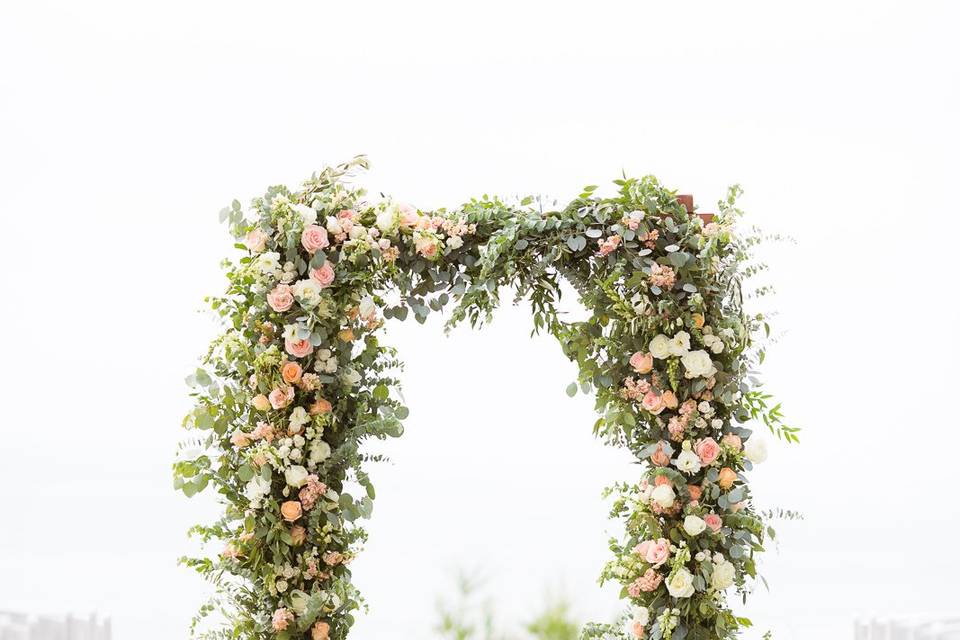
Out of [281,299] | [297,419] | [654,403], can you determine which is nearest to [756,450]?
[654,403]

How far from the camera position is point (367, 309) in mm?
2951

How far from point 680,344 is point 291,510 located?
1.16 metres

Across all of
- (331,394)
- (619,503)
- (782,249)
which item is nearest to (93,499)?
(331,394)

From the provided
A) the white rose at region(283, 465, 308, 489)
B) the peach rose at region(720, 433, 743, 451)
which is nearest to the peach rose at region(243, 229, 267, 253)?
the white rose at region(283, 465, 308, 489)

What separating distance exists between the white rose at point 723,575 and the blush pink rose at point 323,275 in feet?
4.34

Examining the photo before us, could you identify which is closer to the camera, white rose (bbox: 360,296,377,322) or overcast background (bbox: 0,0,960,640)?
white rose (bbox: 360,296,377,322)

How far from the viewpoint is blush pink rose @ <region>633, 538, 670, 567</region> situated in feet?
9.51

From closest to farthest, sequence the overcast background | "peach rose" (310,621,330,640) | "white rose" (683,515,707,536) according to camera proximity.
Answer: "white rose" (683,515,707,536), "peach rose" (310,621,330,640), the overcast background

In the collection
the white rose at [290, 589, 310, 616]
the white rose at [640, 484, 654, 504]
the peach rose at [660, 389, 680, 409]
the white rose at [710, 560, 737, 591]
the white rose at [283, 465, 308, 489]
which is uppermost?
the peach rose at [660, 389, 680, 409]

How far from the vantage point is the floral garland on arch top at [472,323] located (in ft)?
A: 9.55

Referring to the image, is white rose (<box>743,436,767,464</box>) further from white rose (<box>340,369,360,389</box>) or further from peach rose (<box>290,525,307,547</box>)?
peach rose (<box>290,525,307,547</box>)

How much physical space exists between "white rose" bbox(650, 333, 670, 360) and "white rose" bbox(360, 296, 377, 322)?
0.79m

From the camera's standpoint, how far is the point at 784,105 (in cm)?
411

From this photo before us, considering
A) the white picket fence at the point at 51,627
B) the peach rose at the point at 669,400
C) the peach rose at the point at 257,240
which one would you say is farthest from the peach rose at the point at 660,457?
the white picket fence at the point at 51,627
